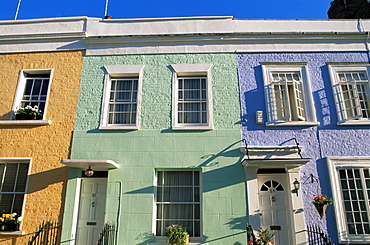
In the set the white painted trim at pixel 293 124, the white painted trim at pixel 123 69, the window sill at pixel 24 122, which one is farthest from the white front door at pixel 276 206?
the window sill at pixel 24 122

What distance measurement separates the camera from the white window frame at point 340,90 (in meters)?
8.56

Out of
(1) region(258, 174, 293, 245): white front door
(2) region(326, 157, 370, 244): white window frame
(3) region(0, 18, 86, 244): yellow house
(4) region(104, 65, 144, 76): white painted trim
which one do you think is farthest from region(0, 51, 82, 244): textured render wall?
(2) region(326, 157, 370, 244): white window frame

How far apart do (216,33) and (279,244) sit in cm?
679

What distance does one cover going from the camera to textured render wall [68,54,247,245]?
7848mm

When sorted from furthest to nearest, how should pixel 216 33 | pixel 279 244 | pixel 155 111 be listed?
pixel 216 33
pixel 155 111
pixel 279 244

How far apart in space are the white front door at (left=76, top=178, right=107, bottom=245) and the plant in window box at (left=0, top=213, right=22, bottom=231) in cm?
168

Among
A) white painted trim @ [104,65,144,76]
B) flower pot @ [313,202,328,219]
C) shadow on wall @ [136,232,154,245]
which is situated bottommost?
shadow on wall @ [136,232,154,245]

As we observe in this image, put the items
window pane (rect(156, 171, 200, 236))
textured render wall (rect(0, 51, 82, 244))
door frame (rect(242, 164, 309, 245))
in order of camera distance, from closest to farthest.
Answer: door frame (rect(242, 164, 309, 245)) < window pane (rect(156, 171, 200, 236)) < textured render wall (rect(0, 51, 82, 244))

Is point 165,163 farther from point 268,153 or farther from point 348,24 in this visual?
point 348,24

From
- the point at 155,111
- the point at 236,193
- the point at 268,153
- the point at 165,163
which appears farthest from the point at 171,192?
the point at 268,153

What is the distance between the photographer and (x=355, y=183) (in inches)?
317

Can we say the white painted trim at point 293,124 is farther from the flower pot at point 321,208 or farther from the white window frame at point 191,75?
the flower pot at point 321,208

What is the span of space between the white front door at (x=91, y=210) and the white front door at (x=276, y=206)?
4.65m

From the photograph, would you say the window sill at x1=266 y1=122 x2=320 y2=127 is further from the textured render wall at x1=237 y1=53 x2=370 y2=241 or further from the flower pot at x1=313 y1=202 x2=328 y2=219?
the flower pot at x1=313 y1=202 x2=328 y2=219
